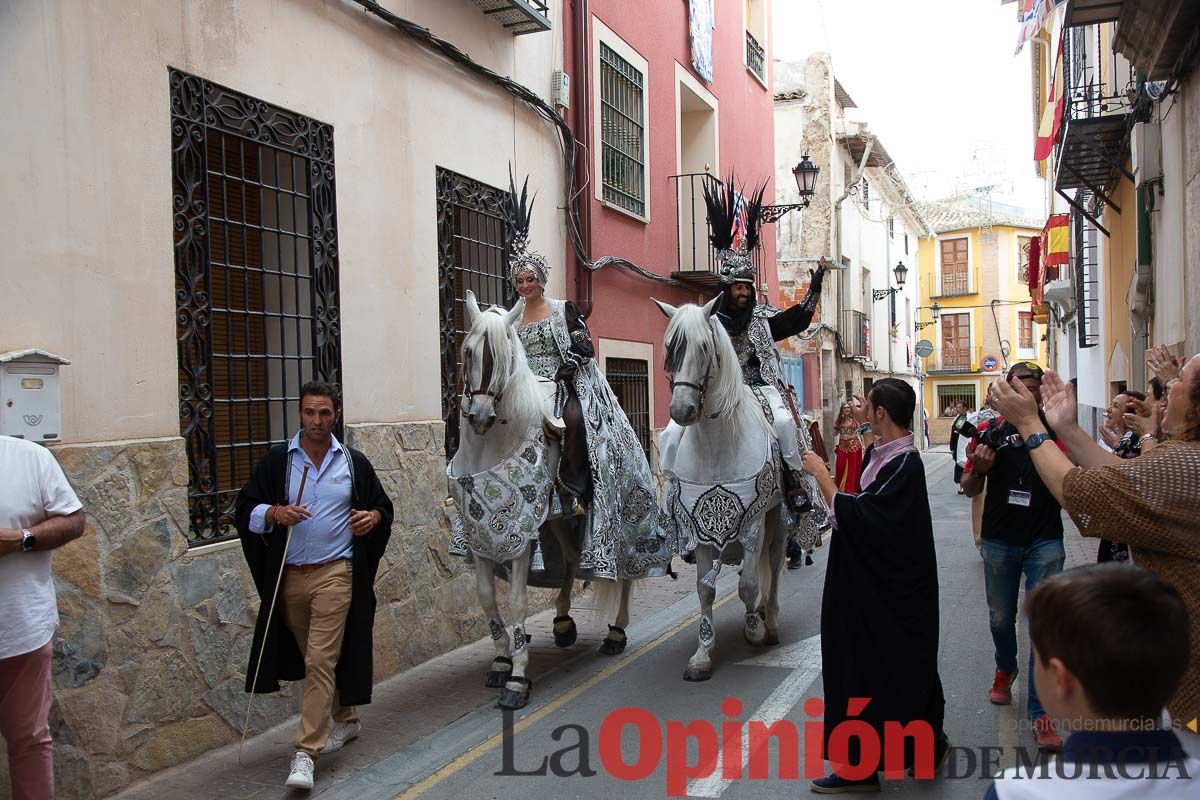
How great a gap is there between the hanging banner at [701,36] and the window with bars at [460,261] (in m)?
5.96

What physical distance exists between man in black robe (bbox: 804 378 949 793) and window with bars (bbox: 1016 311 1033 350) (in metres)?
46.7

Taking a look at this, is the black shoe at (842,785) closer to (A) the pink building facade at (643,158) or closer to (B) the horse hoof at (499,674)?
(B) the horse hoof at (499,674)

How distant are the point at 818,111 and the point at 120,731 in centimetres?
2344

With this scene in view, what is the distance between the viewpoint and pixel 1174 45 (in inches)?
284

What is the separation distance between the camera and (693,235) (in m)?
13.0

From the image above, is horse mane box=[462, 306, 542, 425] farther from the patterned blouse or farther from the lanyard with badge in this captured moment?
the lanyard with badge

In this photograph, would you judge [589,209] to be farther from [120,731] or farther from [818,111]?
[818,111]

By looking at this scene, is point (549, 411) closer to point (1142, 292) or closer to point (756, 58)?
point (1142, 292)

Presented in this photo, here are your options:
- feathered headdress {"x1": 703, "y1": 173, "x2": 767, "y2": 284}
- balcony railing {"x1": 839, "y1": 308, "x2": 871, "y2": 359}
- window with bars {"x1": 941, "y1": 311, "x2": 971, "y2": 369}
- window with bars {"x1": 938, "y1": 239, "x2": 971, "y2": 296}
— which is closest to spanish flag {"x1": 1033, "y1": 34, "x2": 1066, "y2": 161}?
balcony railing {"x1": 839, "y1": 308, "x2": 871, "y2": 359}

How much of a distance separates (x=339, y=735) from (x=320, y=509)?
4.07ft

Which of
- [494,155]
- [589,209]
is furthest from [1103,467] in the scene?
[589,209]

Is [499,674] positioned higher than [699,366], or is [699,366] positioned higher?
[699,366]

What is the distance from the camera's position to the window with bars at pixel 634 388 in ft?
36.0

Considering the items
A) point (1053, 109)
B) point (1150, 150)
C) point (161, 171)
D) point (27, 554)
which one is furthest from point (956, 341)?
point (27, 554)
